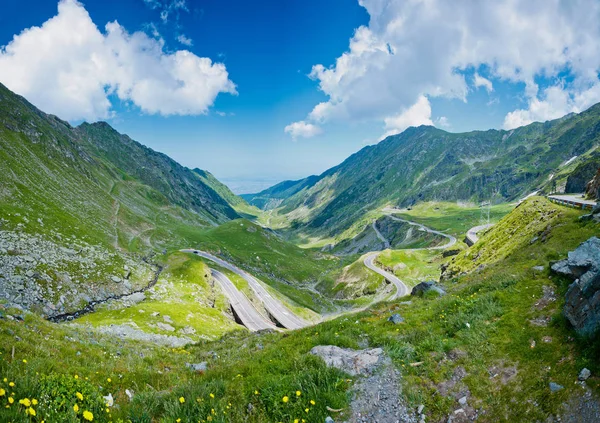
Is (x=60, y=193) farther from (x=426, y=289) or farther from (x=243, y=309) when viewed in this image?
(x=426, y=289)

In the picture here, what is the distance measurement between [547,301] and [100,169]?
721 ft

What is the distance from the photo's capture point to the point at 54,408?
7.83 meters

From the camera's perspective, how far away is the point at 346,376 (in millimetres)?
12359

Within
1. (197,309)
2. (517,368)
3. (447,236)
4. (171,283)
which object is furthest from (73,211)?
(447,236)

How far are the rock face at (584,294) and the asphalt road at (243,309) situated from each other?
62.5 meters

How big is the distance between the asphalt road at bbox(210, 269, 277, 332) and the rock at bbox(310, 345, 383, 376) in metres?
59.6

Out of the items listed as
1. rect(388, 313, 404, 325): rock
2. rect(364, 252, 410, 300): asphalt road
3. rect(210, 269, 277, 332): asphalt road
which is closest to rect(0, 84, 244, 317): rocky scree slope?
rect(210, 269, 277, 332): asphalt road

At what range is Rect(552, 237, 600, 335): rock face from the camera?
11.8 metres

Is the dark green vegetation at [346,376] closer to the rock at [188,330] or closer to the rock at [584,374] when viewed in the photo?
the rock at [584,374]

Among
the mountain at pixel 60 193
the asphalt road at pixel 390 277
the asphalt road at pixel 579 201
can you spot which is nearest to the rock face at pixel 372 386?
the asphalt road at pixel 579 201

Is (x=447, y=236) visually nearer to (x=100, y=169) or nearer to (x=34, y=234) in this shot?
(x=34, y=234)

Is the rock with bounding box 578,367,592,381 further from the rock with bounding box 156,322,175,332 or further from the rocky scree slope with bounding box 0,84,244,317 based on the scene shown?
the rocky scree slope with bounding box 0,84,244,317

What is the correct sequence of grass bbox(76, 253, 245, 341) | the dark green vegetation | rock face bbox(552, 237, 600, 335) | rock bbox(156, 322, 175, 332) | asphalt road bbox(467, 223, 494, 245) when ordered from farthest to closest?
asphalt road bbox(467, 223, 494, 245) → rock bbox(156, 322, 175, 332) → grass bbox(76, 253, 245, 341) → rock face bbox(552, 237, 600, 335) → the dark green vegetation

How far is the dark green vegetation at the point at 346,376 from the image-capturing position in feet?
30.9
